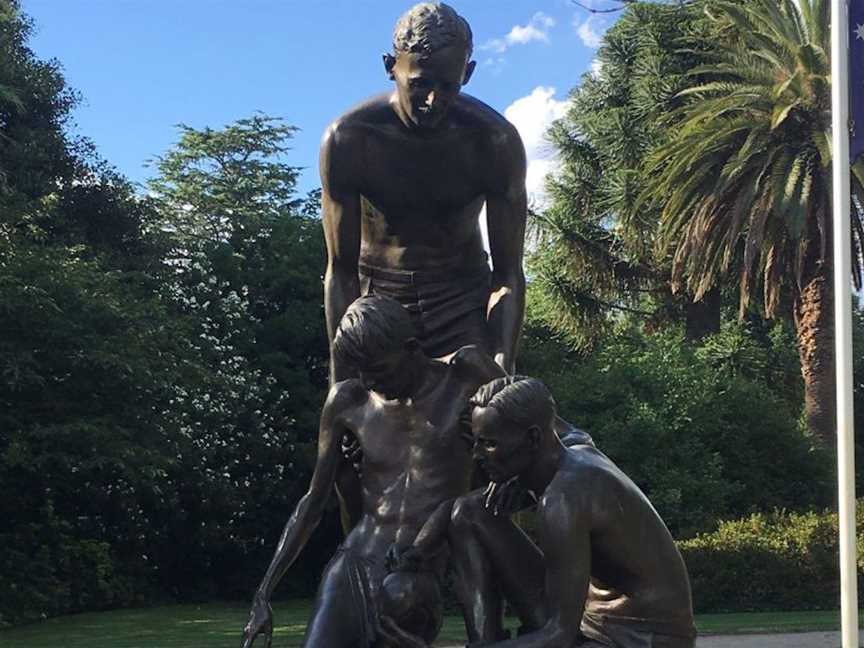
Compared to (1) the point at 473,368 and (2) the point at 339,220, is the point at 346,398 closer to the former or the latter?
(1) the point at 473,368

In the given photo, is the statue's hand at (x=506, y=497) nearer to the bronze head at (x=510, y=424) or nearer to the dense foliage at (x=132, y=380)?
the bronze head at (x=510, y=424)

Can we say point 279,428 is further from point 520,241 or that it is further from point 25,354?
point 520,241

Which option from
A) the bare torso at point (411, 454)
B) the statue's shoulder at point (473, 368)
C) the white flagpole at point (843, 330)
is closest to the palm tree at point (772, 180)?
the white flagpole at point (843, 330)

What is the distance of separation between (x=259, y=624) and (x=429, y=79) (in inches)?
82.9

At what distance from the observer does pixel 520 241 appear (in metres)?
5.47

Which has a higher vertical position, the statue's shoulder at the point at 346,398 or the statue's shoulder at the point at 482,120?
the statue's shoulder at the point at 482,120

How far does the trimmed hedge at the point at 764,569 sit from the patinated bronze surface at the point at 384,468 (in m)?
15.6

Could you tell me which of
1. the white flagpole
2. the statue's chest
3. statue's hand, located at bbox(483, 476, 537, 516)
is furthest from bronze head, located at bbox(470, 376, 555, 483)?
the white flagpole

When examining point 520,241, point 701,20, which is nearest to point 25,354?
point 520,241

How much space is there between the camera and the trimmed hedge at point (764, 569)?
19.6m

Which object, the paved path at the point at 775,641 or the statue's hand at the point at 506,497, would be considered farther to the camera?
the paved path at the point at 775,641

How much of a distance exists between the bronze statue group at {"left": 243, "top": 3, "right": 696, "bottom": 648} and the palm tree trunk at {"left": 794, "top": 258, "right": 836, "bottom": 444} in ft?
65.6

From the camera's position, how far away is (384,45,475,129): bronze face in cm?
Result: 479

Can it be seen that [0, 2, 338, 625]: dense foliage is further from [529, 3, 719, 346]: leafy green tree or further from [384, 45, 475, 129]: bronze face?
[384, 45, 475, 129]: bronze face
